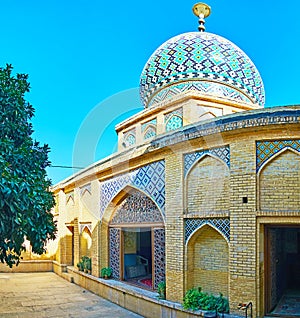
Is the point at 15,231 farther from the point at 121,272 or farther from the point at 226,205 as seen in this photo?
the point at 121,272

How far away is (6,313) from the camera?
26.3 feet

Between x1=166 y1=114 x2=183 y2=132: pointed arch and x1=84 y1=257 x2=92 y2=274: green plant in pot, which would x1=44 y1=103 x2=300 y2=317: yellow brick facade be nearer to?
x1=166 y1=114 x2=183 y2=132: pointed arch

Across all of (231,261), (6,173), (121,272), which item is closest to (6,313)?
(121,272)

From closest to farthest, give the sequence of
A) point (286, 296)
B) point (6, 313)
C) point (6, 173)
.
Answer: point (6, 173), point (286, 296), point (6, 313)

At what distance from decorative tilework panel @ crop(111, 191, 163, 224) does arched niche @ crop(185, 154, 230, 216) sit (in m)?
1.22

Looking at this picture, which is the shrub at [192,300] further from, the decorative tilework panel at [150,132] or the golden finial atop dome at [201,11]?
the golden finial atop dome at [201,11]

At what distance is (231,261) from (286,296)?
1986 mm

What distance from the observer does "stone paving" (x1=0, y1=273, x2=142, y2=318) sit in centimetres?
791

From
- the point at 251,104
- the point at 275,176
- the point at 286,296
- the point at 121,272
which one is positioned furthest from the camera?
the point at 251,104

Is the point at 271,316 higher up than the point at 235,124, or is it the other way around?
the point at 235,124

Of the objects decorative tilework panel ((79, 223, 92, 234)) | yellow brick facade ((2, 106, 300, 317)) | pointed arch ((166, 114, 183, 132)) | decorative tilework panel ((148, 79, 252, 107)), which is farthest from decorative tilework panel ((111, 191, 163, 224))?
decorative tilework panel ((148, 79, 252, 107))

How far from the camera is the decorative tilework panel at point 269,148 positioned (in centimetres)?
545

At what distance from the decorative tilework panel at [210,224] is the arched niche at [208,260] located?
2.6 inches

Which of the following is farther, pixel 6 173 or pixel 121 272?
pixel 121 272
